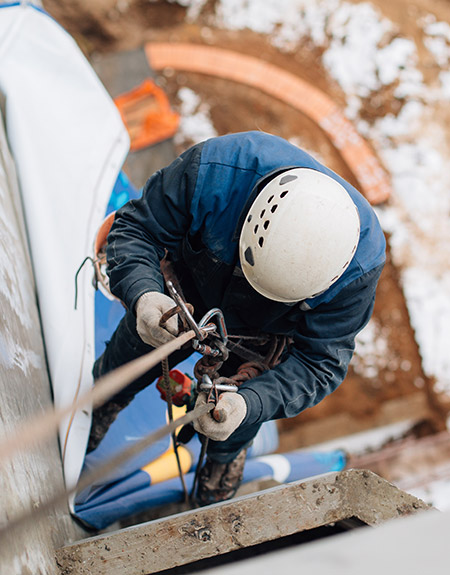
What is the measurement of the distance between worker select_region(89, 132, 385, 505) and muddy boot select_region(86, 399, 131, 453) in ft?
1.76

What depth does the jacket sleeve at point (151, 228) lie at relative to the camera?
2166 mm

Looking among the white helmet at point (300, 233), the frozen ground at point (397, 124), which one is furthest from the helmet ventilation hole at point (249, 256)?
the frozen ground at point (397, 124)

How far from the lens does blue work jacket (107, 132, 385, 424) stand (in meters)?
2.17

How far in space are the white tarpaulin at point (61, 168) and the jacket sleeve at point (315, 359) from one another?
1.07 m

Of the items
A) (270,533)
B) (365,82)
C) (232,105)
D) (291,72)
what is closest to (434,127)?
(365,82)

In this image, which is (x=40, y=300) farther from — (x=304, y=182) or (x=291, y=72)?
(x=291, y=72)

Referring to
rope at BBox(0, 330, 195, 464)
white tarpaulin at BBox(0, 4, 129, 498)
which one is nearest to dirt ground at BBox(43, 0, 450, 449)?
white tarpaulin at BBox(0, 4, 129, 498)

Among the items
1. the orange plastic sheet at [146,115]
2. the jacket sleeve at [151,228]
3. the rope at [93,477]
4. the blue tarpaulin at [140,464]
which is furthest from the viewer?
the orange plastic sheet at [146,115]

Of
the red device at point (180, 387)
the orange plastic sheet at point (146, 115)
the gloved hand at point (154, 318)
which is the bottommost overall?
the red device at point (180, 387)

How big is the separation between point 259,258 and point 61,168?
2.13m

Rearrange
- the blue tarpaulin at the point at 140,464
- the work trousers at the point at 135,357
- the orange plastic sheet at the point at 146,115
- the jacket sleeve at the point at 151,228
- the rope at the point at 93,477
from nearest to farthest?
the rope at the point at 93,477 → the jacket sleeve at the point at 151,228 → the work trousers at the point at 135,357 → the blue tarpaulin at the point at 140,464 → the orange plastic sheet at the point at 146,115

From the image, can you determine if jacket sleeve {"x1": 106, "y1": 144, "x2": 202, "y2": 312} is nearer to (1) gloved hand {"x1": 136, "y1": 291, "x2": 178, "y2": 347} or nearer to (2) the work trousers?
(1) gloved hand {"x1": 136, "y1": 291, "x2": 178, "y2": 347}

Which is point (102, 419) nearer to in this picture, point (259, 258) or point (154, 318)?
point (154, 318)

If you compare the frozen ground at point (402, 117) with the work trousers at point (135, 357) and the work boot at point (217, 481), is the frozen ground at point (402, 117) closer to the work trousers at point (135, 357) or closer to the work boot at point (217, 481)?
the work boot at point (217, 481)
